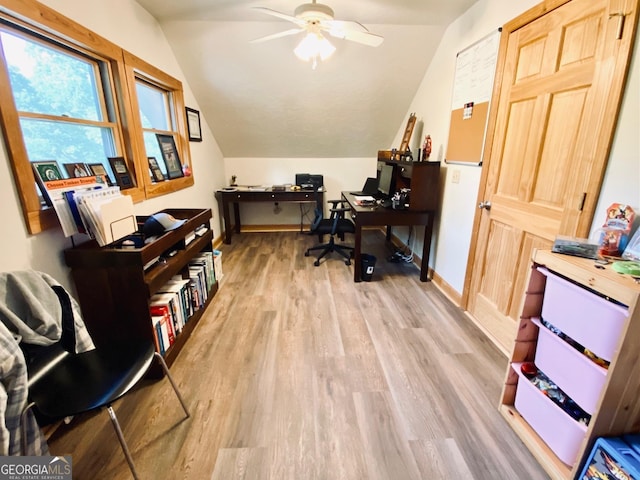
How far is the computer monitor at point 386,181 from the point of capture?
3348 mm

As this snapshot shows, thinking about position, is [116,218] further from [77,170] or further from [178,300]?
[178,300]

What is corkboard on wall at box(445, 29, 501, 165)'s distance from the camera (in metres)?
2.11

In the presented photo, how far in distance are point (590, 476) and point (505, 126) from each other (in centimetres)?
186

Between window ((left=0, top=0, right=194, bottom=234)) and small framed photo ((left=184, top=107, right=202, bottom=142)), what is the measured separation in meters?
0.55

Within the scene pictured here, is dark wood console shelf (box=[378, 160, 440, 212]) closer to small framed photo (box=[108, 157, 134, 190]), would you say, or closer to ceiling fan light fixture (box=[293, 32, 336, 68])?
ceiling fan light fixture (box=[293, 32, 336, 68])

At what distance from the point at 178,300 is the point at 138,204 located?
34.1 inches

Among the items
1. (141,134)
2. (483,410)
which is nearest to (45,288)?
(141,134)

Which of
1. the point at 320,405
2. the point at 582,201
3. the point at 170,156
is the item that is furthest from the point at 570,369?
the point at 170,156

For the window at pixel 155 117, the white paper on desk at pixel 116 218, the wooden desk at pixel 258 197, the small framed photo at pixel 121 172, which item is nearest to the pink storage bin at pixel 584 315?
the white paper on desk at pixel 116 218

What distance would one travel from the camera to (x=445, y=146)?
2.77 m

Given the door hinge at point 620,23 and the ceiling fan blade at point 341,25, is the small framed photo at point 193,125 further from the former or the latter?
the door hinge at point 620,23

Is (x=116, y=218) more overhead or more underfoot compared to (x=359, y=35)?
more underfoot

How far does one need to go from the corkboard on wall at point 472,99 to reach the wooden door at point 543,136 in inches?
4.6

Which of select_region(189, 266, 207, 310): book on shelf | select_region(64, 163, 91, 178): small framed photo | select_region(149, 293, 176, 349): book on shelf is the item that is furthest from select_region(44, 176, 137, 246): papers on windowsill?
select_region(189, 266, 207, 310): book on shelf
